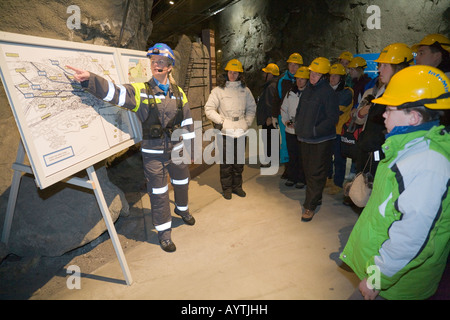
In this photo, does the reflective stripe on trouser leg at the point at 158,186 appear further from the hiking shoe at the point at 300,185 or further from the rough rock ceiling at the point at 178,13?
the rough rock ceiling at the point at 178,13

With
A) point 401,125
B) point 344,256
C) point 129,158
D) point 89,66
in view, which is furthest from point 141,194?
point 401,125

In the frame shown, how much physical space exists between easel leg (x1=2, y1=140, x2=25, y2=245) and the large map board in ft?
2.32

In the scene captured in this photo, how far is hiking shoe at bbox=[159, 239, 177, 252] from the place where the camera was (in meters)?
2.89

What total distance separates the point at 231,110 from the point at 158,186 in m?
1.67

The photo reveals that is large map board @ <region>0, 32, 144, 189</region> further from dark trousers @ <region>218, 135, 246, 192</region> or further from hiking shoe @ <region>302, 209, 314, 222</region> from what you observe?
hiking shoe @ <region>302, 209, 314, 222</region>

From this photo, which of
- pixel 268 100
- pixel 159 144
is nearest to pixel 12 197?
pixel 159 144

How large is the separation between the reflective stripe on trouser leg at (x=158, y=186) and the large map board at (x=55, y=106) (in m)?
0.41

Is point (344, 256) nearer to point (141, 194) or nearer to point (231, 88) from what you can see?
point (231, 88)

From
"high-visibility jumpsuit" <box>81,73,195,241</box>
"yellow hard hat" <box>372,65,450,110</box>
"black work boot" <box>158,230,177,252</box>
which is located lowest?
"black work boot" <box>158,230,177,252</box>

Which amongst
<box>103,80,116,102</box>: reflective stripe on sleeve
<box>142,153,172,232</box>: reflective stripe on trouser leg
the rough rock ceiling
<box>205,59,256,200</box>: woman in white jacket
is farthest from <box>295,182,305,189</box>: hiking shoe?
the rough rock ceiling

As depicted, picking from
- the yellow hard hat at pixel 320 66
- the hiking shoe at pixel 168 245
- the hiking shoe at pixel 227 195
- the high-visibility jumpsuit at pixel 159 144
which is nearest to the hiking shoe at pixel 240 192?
the hiking shoe at pixel 227 195

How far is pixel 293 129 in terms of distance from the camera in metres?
4.15

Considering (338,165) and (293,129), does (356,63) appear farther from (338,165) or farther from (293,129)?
(338,165)

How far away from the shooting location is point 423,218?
1.22 m
